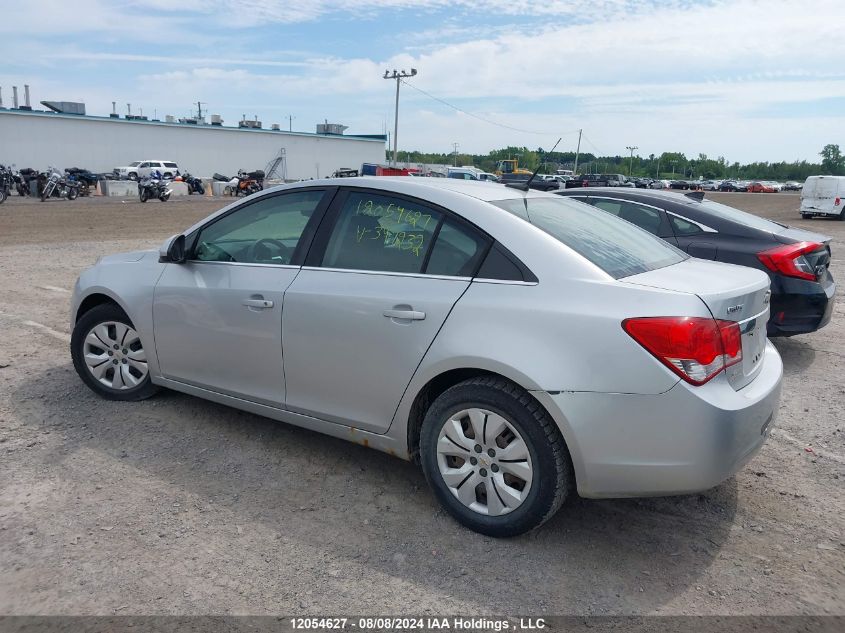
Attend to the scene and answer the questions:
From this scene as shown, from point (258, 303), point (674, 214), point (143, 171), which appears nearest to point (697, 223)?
point (674, 214)

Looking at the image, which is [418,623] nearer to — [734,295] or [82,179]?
[734,295]

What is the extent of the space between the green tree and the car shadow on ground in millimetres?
132250

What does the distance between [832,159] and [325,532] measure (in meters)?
143

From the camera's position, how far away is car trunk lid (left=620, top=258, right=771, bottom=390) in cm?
297

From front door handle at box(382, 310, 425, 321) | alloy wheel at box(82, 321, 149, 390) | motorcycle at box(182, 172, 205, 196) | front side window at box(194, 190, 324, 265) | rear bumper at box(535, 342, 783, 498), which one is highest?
front side window at box(194, 190, 324, 265)

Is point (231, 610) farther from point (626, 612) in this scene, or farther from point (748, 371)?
point (748, 371)

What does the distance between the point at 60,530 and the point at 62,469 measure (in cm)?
69

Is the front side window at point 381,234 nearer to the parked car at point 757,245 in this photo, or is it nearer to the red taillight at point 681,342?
the red taillight at point 681,342

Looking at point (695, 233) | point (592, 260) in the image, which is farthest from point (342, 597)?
point (695, 233)

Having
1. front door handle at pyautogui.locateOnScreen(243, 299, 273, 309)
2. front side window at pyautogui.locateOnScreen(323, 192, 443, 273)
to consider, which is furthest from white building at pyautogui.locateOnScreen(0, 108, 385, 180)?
front side window at pyautogui.locateOnScreen(323, 192, 443, 273)

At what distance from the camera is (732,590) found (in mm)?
2871

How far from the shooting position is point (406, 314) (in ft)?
10.9

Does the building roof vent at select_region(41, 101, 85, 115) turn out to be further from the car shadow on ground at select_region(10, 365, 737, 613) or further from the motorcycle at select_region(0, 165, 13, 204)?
the car shadow on ground at select_region(10, 365, 737, 613)

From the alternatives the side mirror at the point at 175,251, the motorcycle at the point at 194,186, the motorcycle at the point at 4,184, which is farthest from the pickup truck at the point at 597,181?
the side mirror at the point at 175,251
